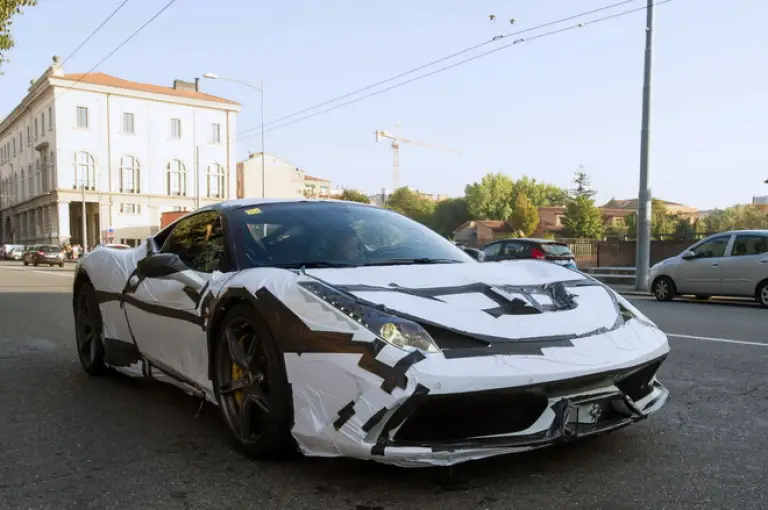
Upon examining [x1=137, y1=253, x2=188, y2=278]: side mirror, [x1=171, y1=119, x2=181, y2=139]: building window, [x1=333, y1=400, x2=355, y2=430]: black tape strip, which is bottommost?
[x1=333, y1=400, x2=355, y2=430]: black tape strip

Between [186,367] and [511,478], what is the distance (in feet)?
6.00


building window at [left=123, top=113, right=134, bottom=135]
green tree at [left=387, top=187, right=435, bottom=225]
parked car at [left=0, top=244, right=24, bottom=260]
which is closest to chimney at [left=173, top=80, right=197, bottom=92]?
building window at [left=123, top=113, right=134, bottom=135]

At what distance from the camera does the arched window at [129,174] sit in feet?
194

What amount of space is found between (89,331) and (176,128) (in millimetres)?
60177

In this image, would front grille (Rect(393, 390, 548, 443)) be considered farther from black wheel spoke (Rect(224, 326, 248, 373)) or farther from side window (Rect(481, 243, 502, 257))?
side window (Rect(481, 243, 502, 257))

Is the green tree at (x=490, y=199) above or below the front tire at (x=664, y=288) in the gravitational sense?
above

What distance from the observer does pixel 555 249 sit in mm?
15531

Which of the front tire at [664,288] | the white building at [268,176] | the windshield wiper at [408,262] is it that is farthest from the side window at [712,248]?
the white building at [268,176]

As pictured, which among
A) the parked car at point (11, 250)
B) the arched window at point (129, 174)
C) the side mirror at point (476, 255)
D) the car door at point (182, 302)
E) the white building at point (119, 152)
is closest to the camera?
the car door at point (182, 302)

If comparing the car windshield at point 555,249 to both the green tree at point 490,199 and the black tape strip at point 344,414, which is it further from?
the green tree at point 490,199

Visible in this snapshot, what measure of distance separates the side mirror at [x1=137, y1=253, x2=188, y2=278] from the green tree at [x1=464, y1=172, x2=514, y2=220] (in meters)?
106

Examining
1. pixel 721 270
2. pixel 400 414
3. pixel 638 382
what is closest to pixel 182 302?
pixel 400 414

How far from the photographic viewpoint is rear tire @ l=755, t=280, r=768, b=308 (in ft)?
38.6

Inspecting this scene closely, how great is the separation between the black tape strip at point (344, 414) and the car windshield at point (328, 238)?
105 cm
